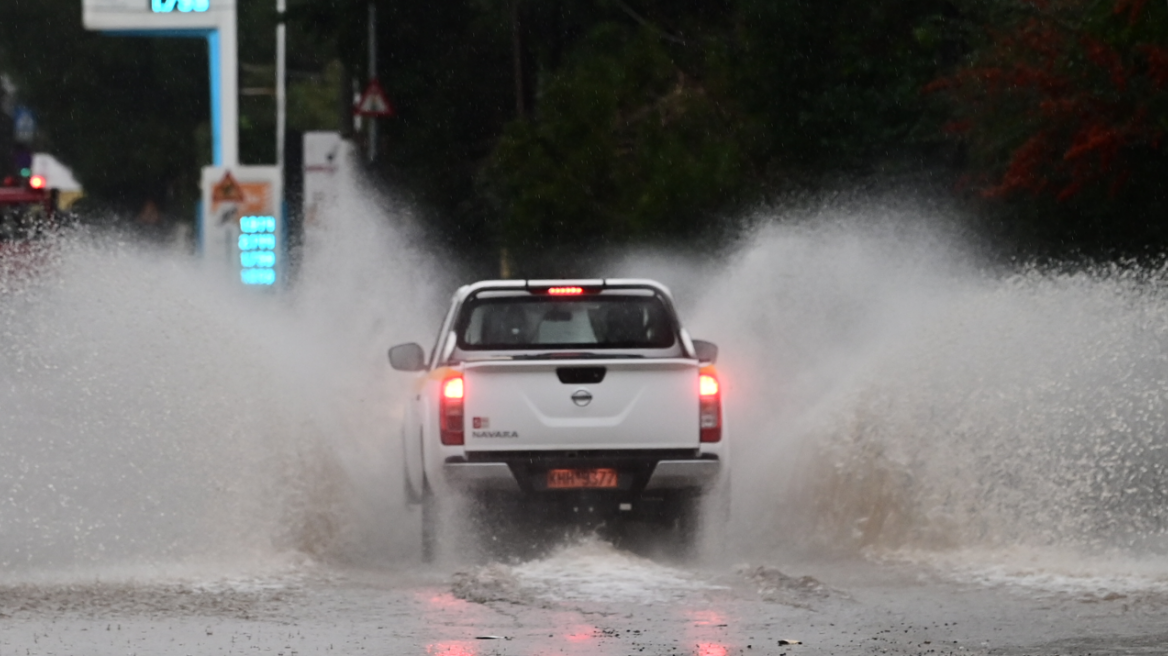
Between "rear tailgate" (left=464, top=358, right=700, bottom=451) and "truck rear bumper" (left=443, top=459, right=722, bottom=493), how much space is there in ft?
0.30

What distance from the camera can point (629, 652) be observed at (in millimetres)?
8398

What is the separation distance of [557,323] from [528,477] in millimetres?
1934

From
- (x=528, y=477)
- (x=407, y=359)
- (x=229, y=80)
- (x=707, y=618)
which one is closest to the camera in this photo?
(x=707, y=618)

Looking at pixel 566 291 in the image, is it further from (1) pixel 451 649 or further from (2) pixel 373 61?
(2) pixel 373 61

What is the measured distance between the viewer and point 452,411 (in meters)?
11.6

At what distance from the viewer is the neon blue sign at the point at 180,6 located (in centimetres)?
4025

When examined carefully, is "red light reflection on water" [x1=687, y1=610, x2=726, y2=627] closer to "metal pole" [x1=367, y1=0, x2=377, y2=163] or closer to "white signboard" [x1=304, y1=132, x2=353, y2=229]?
"white signboard" [x1=304, y1=132, x2=353, y2=229]

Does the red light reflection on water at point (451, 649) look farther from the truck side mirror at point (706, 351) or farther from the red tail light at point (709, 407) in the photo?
the truck side mirror at point (706, 351)

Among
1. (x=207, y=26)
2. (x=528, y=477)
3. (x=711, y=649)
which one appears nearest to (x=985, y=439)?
(x=528, y=477)

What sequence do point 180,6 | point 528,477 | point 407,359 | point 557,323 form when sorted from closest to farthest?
1. point 528,477
2. point 407,359
3. point 557,323
4. point 180,6

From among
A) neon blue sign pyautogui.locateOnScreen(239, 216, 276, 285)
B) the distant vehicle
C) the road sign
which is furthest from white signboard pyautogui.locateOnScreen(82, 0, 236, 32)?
the road sign

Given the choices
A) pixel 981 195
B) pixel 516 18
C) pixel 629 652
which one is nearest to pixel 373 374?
pixel 981 195

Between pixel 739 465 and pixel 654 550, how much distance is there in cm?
192

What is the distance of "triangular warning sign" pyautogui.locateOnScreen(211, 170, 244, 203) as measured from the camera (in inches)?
1257
